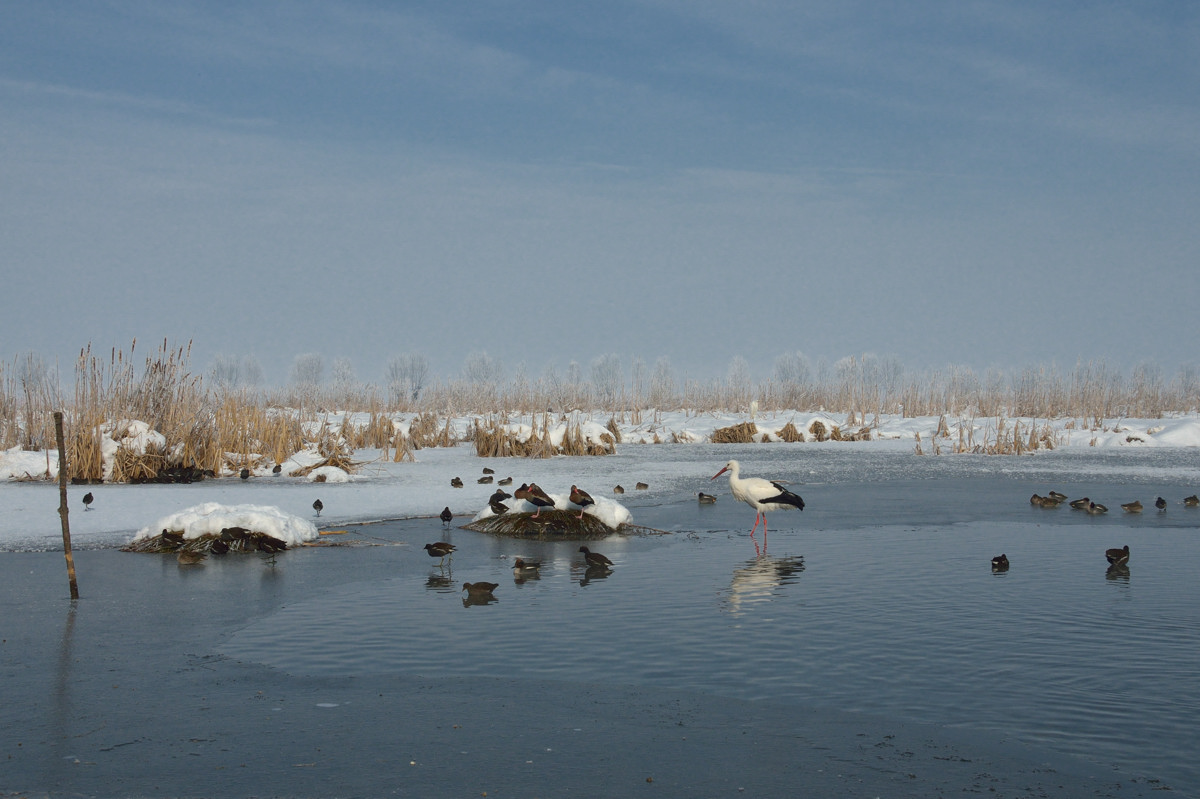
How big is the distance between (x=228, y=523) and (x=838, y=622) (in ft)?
21.3

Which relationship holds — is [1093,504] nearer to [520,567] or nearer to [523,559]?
[523,559]

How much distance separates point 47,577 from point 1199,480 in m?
20.1

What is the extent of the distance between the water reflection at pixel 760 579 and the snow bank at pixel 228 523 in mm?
4780

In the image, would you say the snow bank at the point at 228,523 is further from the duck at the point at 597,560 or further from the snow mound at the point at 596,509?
the duck at the point at 597,560

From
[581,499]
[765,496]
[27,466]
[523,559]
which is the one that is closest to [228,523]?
[523,559]

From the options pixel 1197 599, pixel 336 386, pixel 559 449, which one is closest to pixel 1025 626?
pixel 1197 599

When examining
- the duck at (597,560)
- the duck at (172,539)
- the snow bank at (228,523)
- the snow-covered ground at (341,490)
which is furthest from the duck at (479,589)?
the duck at (172,539)

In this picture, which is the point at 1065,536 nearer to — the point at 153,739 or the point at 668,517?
the point at 668,517

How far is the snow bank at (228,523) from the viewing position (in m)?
10.2

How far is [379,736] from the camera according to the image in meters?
4.50

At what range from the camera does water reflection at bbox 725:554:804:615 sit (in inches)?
301

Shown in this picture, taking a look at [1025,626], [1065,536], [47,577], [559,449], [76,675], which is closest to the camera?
[76,675]

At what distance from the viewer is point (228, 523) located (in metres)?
10.2

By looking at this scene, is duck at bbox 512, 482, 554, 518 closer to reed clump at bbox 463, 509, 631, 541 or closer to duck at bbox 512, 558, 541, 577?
reed clump at bbox 463, 509, 631, 541
